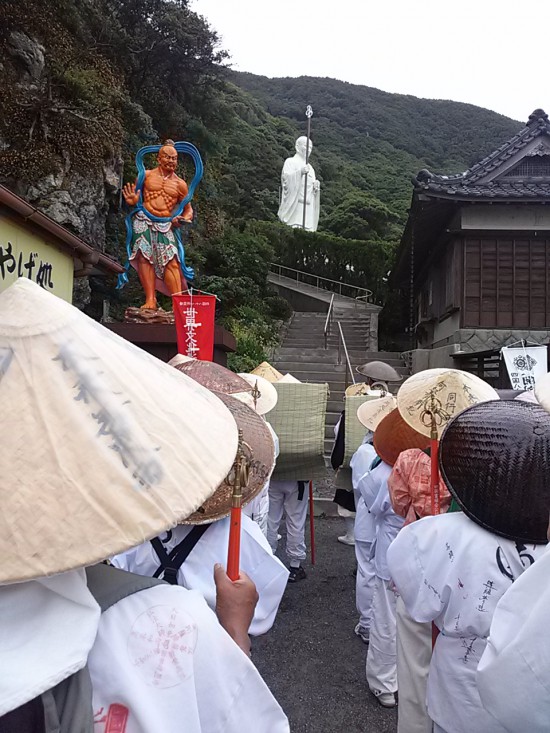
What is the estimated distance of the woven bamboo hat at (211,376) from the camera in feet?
8.31

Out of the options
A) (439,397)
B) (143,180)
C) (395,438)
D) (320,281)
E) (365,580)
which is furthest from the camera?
(320,281)

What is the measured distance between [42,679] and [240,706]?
43 centimetres

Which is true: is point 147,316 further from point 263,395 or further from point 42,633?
point 42,633

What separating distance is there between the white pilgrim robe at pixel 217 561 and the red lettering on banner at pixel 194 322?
14.6 feet

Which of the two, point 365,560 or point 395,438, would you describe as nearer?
point 395,438

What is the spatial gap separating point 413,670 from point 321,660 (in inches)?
72.5

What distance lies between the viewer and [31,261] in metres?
5.37

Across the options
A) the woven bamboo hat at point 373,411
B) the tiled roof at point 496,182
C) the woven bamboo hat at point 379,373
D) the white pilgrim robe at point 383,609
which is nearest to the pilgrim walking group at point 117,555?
the white pilgrim robe at point 383,609

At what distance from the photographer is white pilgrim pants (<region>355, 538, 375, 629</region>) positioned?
3.73 m

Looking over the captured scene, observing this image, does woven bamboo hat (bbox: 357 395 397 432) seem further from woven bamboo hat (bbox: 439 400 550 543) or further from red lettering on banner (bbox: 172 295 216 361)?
red lettering on banner (bbox: 172 295 216 361)

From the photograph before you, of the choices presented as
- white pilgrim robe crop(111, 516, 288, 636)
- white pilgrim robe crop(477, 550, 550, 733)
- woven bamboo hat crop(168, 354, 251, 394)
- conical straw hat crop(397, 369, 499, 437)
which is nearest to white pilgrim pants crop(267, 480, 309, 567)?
woven bamboo hat crop(168, 354, 251, 394)

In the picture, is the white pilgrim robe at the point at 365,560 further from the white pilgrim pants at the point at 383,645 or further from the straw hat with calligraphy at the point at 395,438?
the straw hat with calligraphy at the point at 395,438

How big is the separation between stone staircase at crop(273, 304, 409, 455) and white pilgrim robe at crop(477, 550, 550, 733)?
27.6ft

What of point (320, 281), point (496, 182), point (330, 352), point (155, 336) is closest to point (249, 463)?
point (155, 336)
